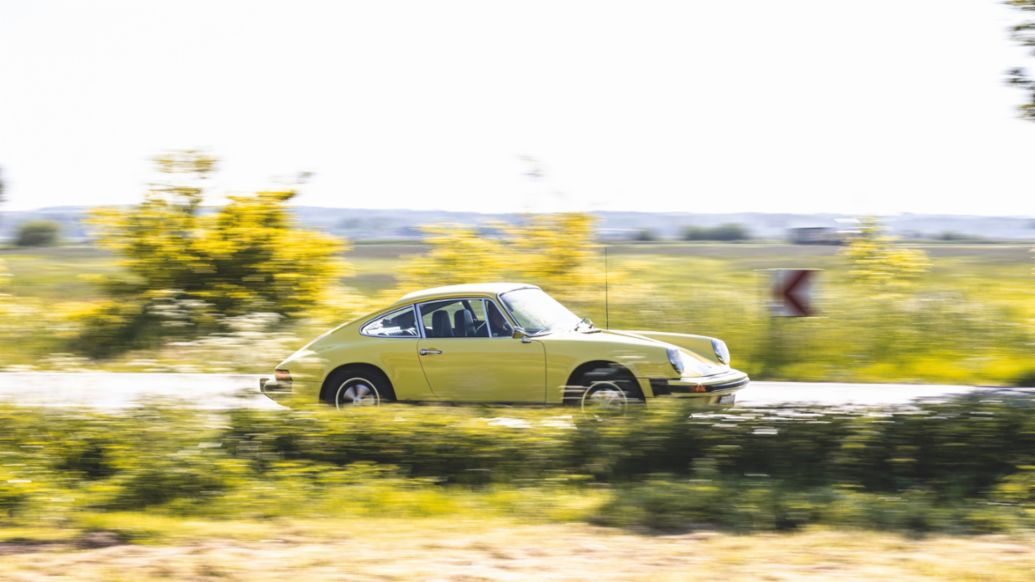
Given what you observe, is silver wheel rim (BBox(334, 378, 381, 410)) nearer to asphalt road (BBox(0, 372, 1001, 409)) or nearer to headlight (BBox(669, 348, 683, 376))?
asphalt road (BBox(0, 372, 1001, 409))

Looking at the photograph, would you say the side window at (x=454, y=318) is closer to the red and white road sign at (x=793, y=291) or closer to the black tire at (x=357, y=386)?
the black tire at (x=357, y=386)

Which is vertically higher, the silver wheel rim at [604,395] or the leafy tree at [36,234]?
the leafy tree at [36,234]

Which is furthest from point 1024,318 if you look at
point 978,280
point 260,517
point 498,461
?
point 260,517

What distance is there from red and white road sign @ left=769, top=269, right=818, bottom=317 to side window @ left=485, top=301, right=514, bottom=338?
4.96 metres

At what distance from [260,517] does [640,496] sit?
87.2 inches

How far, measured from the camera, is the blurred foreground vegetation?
6.25 m

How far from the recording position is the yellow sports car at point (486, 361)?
8547mm

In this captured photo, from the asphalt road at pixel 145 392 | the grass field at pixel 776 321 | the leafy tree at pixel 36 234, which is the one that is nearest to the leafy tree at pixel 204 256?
the grass field at pixel 776 321

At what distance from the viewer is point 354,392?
29.7ft

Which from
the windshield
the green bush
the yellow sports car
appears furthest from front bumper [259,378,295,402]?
the green bush

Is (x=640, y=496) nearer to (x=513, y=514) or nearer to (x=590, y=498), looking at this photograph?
(x=590, y=498)

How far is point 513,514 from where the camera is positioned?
249 inches

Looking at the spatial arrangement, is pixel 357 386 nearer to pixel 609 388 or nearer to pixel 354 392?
pixel 354 392

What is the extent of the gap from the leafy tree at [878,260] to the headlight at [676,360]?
1022cm
